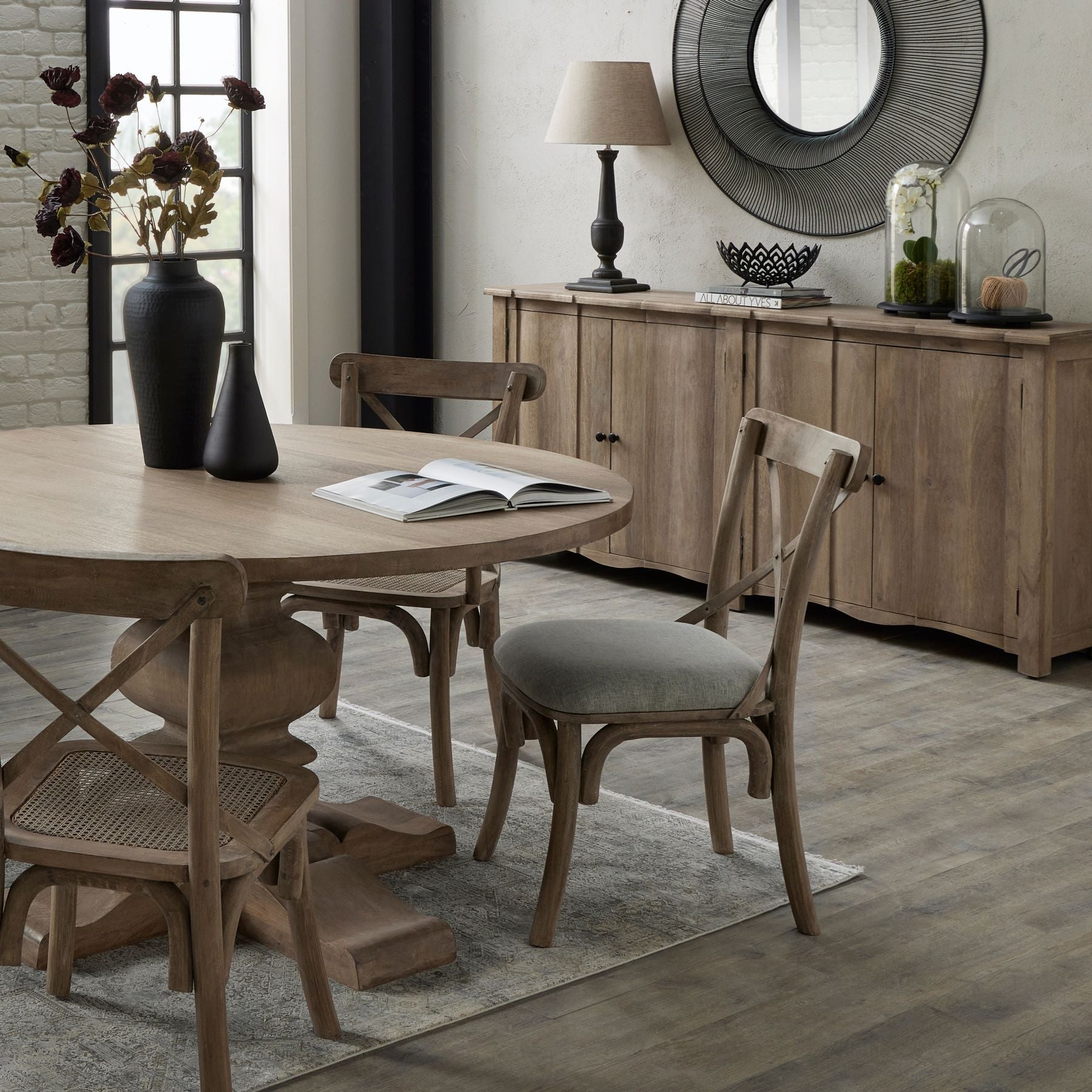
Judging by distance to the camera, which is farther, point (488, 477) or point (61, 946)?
point (488, 477)

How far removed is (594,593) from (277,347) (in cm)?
171

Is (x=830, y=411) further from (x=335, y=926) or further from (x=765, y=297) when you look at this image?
(x=335, y=926)

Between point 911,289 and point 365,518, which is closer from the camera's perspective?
point 365,518

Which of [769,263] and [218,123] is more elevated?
[218,123]

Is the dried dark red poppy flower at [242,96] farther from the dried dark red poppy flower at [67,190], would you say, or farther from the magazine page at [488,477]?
the magazine page at [488,477]

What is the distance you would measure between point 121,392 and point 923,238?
2723 millimetres

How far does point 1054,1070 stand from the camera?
2018 millimetres

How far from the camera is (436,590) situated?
9.60 ft

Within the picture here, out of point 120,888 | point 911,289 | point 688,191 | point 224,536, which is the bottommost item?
point 120,888

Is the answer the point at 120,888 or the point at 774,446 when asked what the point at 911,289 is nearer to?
the point at 774,446

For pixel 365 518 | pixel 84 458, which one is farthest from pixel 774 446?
pixel 84 458

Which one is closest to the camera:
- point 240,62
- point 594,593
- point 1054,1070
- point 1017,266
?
point 1054,1070

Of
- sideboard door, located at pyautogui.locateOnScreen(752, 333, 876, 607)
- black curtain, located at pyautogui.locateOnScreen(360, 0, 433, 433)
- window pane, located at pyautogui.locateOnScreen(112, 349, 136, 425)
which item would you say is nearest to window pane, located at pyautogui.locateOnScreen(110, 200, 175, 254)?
window pane, located at pyautogui.locateOnScreen(112, 349, 136, 425)

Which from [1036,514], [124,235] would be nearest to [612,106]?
[124,235]
